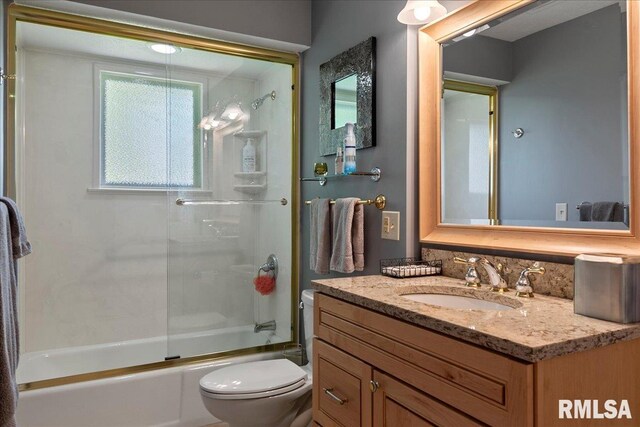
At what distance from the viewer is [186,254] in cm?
256

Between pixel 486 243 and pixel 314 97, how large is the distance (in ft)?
4.73

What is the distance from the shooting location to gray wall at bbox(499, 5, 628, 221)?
1170 millimetres

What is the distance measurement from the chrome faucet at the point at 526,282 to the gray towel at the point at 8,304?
146 cm

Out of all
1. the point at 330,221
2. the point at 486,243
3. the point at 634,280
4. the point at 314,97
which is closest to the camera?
the point at 634,280

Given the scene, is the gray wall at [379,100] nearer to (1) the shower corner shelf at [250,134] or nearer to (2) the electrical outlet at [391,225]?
(2) the electrical outlet at [391,225]

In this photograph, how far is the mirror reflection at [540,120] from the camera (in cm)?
118

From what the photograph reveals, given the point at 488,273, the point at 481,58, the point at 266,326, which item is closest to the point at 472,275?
the point at 488,273

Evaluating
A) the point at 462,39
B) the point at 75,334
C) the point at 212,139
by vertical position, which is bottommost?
the point at 75,334

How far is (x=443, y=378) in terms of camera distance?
3.23 feet

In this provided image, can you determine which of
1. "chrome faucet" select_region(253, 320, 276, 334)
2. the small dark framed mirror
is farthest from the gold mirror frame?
"chrome faucet" select_region(253, 320, 276, 334)

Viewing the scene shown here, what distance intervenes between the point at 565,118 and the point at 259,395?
155 cm

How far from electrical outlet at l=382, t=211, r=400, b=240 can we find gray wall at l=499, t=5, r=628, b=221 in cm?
46

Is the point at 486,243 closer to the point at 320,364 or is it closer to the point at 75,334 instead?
the point at 320,364

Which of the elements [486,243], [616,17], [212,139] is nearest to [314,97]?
[212,139]
